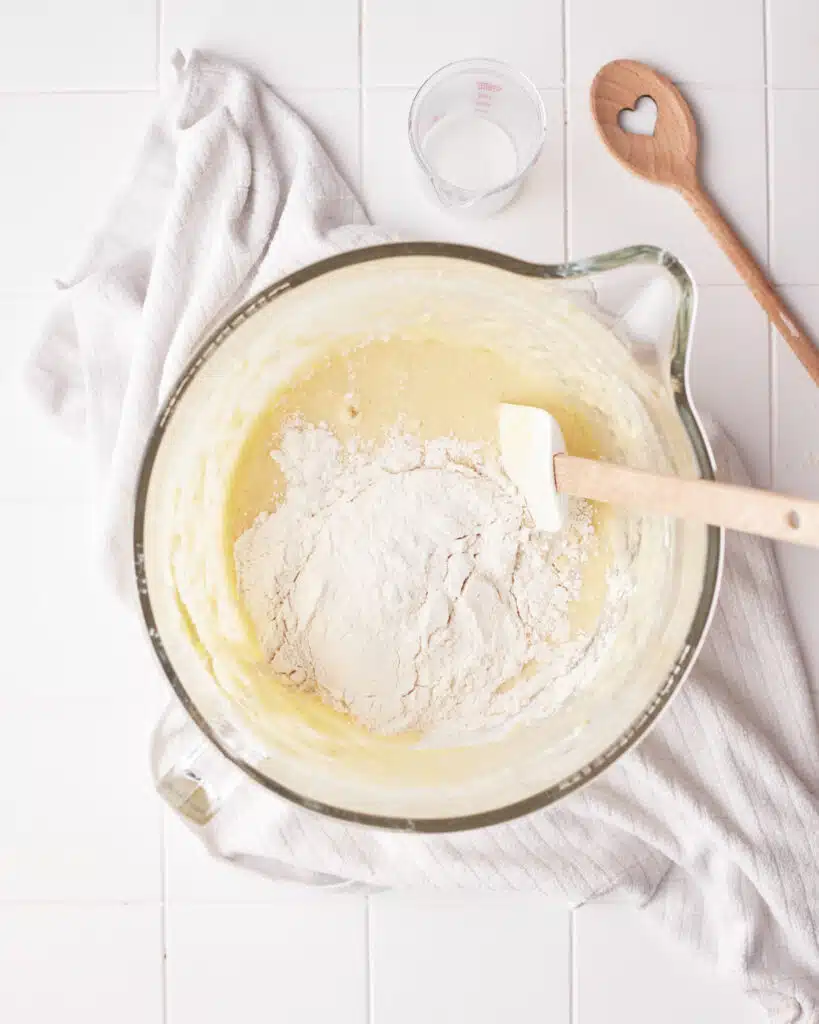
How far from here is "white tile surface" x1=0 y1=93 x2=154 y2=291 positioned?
0.81m

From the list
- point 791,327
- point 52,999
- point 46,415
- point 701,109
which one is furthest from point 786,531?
point 52,999

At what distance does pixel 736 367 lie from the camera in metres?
0.80

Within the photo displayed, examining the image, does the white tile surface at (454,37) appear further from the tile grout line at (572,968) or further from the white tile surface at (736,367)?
the tile grout line at (572,968)

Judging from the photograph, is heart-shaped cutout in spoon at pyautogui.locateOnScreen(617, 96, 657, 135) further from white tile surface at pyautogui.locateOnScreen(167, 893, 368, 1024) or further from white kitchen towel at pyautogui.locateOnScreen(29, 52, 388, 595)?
white tile surface at pyautogui.locateOnScreen(167, 893, 368, 1024)

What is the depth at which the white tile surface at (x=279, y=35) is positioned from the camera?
0.80 metres

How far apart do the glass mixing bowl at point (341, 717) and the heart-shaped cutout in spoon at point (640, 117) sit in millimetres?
240

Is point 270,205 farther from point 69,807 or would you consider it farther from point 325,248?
point 69,807

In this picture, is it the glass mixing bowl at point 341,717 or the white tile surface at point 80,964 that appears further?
the white tile surface at point 80,964

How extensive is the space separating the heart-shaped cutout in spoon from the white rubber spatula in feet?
0.90

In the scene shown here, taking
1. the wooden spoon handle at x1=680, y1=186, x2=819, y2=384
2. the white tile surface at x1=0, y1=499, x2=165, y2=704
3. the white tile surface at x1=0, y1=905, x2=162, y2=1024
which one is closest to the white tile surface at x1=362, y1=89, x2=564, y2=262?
the wooden spoon handle at x1=680, y1=186, x2=819, y2=384

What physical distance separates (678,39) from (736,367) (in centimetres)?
27

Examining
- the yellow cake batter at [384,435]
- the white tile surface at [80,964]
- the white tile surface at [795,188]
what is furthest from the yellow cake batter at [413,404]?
the white tile surface at [80,964]

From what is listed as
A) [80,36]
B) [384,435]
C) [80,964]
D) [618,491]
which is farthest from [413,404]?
[80,964]

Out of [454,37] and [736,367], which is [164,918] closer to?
[736,367]
